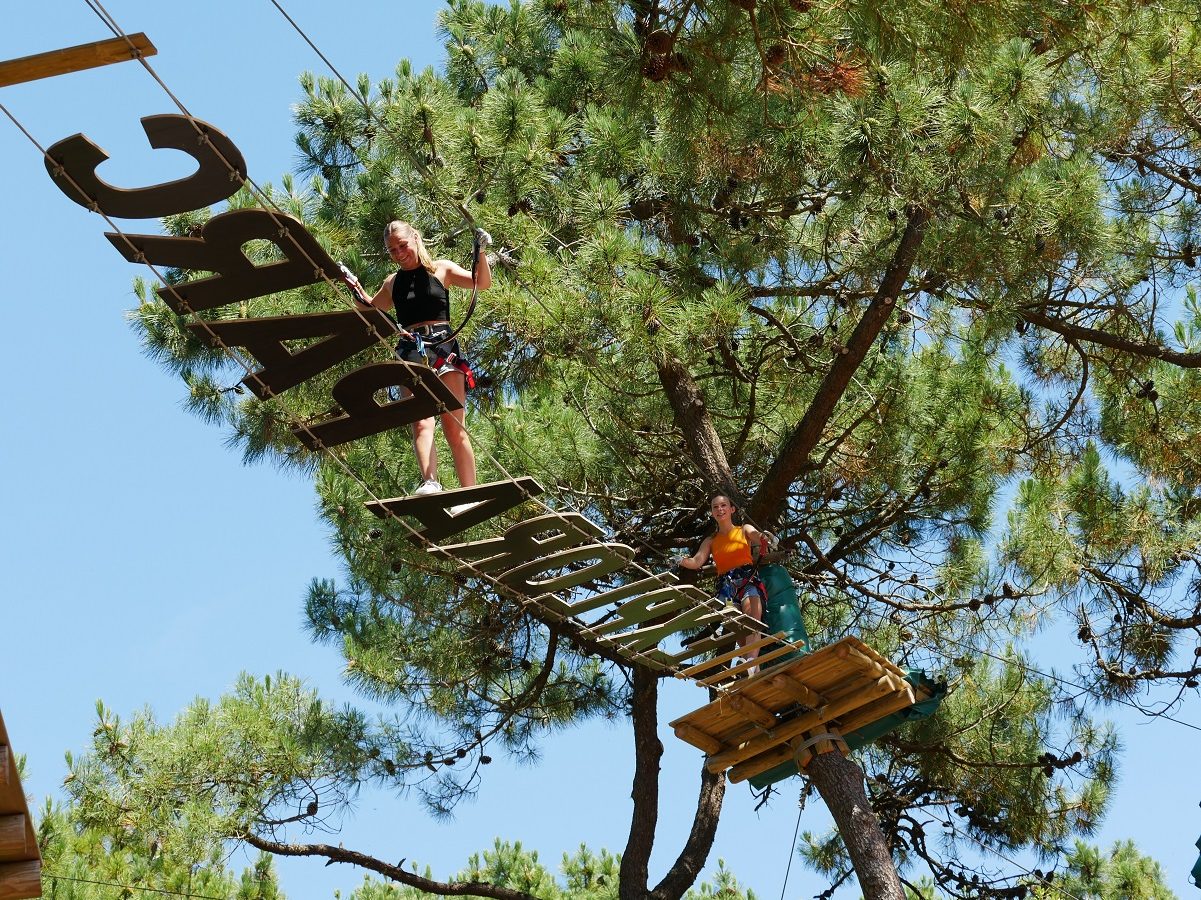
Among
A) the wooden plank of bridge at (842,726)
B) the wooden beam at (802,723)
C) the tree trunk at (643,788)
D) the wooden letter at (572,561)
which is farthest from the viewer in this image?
the tree trunk at (643,788)

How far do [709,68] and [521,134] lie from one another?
1.31m

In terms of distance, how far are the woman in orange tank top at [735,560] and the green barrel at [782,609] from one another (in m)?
0.04

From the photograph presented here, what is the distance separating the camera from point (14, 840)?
14.6 feet

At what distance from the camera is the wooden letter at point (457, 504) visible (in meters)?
4.86

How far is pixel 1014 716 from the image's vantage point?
8.54 metres

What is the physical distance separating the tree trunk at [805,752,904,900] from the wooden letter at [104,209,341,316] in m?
3.37

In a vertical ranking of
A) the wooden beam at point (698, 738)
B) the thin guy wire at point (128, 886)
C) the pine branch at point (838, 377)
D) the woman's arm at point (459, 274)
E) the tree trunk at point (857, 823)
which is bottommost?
the thin guy wire at point (128, 886)

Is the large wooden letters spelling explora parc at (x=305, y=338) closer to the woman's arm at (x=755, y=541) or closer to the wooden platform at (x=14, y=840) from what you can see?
the woman's arm at (x=755, y=541)

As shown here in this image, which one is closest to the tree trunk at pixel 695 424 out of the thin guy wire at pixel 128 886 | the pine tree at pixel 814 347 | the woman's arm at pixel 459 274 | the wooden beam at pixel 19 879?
the pine tree at pixel 814 347

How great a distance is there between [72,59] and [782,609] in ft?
12.9

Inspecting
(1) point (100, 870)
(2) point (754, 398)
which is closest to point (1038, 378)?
(2) point (754, 398)

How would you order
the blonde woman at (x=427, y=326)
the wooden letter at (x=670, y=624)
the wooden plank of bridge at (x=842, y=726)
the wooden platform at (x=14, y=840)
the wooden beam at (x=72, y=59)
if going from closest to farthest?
the wooden beam at (x=72, y=59) < the wooden platform at (x=14, y=840) < the blonde woman at (x=427, y=326) < the wooden letter at (x=670, y=624) < the wooden plank of bridge at (x=842, y=726)

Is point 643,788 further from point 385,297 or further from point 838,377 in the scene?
point 385,297

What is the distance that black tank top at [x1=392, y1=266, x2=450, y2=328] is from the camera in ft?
17.8
